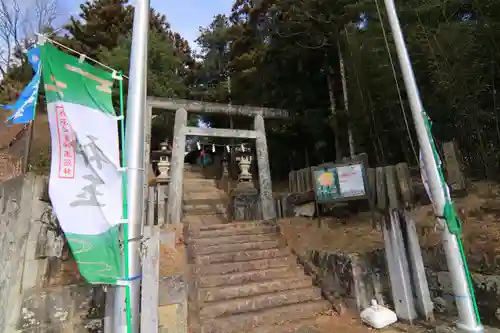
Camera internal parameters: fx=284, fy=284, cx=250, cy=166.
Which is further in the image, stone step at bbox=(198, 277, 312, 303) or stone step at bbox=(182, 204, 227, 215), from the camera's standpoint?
stone step at bbox=(182, 204, 227, 215)

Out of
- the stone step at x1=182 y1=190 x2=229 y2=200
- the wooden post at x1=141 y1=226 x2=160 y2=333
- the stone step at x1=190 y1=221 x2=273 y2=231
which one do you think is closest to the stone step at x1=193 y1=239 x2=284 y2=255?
the stone step at x1=190 y1=221 x2=273 y2=231

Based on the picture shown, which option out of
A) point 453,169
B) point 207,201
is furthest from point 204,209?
point 453,169

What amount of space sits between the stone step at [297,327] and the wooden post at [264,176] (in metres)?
3.95

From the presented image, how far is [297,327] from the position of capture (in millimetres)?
3840

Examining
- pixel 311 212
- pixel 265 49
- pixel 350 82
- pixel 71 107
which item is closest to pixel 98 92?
pixel 71 107

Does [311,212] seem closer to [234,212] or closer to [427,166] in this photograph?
[234,212]

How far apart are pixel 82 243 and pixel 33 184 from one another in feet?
7.76

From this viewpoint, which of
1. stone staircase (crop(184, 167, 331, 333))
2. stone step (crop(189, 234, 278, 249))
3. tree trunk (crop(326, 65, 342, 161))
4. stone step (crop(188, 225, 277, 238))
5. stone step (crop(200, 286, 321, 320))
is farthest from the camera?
tree trunk (crop(326, 65, 342, 161))

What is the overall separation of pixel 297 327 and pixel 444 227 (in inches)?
91.2

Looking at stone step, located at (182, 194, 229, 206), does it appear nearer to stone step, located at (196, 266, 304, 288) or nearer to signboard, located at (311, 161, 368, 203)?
signboard, located at (311, 161, 368, 203)

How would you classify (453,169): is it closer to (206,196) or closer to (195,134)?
(195,134)

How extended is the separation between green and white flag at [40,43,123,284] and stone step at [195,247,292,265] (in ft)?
10.6

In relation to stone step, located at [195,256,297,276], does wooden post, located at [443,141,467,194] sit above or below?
above

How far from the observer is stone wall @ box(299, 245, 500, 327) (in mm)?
3307
